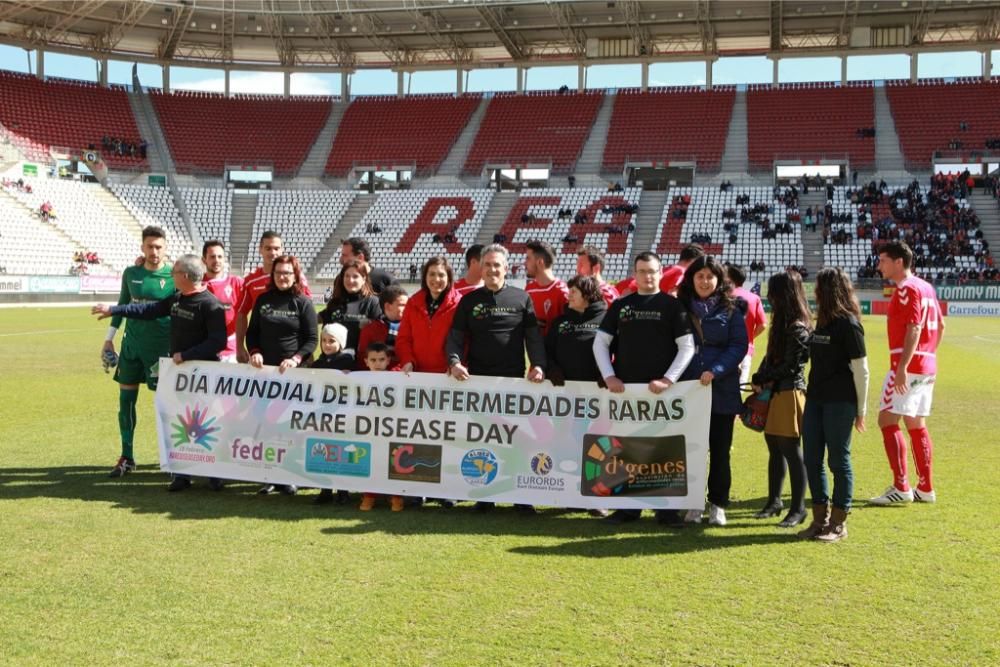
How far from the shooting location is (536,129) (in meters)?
51.1

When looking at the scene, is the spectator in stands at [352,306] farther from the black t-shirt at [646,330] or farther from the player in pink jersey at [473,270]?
the black t-shirt at [646,330]

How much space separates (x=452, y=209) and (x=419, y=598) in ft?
140

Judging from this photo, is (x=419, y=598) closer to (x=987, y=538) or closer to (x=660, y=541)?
(x=660, y=541)

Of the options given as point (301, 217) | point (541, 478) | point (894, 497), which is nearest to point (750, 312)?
point (894, 497)

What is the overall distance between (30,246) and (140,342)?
113 feet

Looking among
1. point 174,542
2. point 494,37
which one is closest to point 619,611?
point 174,542

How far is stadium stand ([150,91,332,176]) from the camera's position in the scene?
2037 inches

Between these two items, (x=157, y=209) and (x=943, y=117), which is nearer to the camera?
(x=943, y=117)

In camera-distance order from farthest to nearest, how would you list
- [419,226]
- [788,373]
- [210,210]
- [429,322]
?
[210,210], [419,226], [429,322], [788,373]

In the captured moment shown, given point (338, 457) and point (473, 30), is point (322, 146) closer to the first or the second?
point (473, 30)

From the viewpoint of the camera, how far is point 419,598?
4660mm

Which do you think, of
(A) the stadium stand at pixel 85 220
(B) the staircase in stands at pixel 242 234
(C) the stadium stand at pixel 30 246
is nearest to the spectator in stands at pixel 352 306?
(C) the stadium stand at pixel 30 246

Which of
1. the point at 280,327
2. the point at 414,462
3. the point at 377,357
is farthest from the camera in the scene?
the point at 280,327

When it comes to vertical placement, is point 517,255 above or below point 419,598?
above
